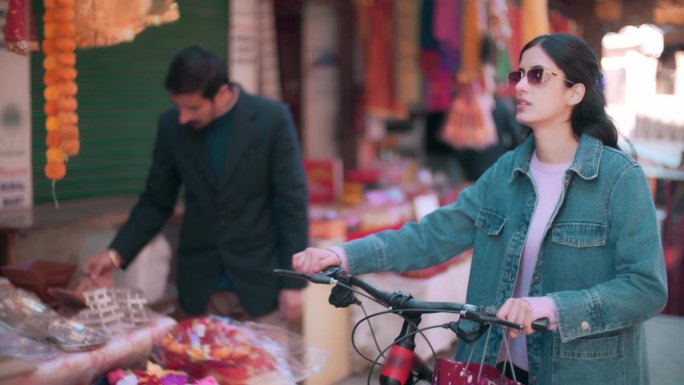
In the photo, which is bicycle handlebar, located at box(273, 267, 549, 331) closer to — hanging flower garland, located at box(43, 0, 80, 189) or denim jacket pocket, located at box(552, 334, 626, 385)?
denim jacket pocket, located at box(552, 334, 626, 385)

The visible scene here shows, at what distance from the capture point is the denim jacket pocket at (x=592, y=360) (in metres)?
2.44

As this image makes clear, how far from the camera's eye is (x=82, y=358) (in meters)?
2.73

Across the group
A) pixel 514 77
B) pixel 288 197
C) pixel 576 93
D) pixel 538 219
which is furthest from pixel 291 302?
pixel 576 93

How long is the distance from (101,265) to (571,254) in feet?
6.80

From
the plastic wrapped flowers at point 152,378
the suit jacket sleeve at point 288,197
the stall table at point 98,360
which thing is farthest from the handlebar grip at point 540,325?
the suit jacket sleeve at point 288,197

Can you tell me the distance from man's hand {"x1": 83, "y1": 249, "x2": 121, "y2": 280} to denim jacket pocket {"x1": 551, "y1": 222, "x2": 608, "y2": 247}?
2014 mm

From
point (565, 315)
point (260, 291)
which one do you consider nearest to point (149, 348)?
point (260, 291)

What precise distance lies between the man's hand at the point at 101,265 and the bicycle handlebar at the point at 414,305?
4.81 ft

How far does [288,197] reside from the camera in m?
3.84

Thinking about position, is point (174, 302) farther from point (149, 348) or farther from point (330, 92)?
point (330, 92)

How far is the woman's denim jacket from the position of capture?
88.4 inches

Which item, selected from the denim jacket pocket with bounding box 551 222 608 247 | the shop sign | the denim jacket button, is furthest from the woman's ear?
the shop sign

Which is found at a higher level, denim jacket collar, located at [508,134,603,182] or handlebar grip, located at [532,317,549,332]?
denim jacket collar, located at [508,134,603,182]

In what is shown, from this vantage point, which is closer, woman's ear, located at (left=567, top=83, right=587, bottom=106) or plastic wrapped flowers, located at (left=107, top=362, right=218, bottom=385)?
woman's ear, located at (left=567, top=83, right=587, bottom=106)
